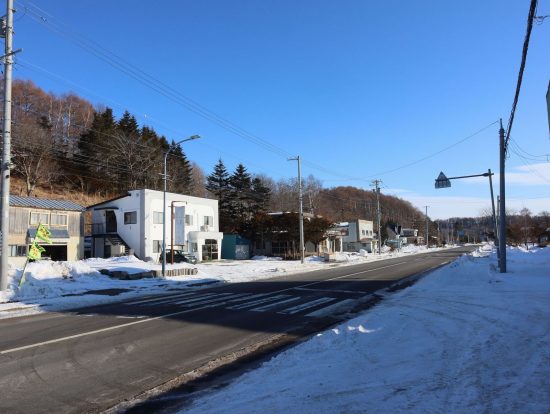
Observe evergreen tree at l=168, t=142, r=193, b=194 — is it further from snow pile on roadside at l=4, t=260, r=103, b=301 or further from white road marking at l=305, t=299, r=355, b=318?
white road marking at l=305, t=299, r=355, b=318

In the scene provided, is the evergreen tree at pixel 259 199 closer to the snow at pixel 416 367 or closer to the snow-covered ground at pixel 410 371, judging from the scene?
the snow at pixel 416 367

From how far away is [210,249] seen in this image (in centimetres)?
5850

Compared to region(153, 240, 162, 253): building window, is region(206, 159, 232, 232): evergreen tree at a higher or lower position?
higher

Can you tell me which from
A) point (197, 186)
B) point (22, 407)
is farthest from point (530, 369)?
point (197, 186)

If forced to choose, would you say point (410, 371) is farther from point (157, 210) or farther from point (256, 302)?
point (157, 210)

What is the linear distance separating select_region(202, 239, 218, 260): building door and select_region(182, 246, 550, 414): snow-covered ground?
47150 mm

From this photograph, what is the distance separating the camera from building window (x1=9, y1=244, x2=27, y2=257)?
4050 centimetres

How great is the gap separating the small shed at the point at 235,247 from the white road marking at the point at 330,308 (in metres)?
48.2

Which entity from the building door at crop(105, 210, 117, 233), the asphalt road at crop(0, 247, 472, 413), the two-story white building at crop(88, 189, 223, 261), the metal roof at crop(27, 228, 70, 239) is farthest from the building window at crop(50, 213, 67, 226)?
the asphalt road at crop(0, 247, 472, 413)

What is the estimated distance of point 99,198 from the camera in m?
71.9

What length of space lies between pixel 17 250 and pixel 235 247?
2919cm

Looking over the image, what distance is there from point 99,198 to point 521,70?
68.5m

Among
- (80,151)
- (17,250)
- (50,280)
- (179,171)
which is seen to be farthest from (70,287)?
(179,171)

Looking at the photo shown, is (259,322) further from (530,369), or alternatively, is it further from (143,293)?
(143,293)
